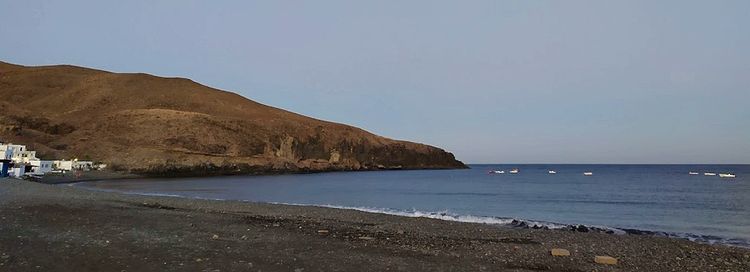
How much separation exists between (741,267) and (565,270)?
5.16 metres

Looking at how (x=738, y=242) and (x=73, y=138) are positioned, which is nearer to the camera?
(x=738, y=242)

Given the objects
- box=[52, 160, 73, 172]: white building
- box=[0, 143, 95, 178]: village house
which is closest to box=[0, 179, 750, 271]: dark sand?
box=[0, 143, 95, 178]: village house

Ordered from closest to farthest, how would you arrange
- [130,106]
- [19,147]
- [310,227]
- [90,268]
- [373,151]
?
[90,268], [310,227], [19,147], [130,106], [373,151]

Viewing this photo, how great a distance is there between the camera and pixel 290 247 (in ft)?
46.2

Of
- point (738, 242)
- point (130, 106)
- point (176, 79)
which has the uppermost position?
point (176, 79)

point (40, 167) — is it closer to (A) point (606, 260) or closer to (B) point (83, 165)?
(B) point (83, 165)

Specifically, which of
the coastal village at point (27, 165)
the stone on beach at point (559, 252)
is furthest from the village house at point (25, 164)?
the stone on beach at point (559, 252)

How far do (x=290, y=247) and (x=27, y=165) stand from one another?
69.2 metres

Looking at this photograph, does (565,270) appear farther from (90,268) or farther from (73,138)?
(73,138)

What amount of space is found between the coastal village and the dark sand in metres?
45.6

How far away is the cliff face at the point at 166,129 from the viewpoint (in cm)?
10381

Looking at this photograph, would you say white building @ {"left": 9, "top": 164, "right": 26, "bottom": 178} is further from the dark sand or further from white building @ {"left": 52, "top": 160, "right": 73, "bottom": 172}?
the dark sand

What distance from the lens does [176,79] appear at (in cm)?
18388

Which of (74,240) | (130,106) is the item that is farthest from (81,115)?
(74,240)
